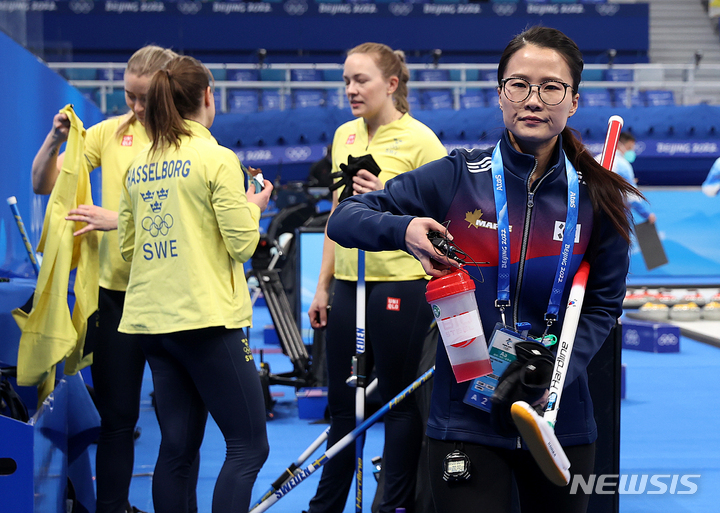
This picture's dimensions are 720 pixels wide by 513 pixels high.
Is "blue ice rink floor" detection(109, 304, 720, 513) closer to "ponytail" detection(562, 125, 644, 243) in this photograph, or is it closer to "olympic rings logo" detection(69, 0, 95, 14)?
"ponytail" detection(562, 125, 644, 243)

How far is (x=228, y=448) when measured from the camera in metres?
2.10

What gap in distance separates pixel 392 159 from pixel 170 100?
2.54ft

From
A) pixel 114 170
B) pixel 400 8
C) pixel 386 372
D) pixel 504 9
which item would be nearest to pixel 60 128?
pixel 114 170

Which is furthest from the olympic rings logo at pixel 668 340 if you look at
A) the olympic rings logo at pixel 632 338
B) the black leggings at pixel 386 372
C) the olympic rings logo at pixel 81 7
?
the olympic rings logo at pixel 81 7

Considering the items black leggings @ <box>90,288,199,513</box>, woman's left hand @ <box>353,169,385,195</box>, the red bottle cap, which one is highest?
woman's left hand @ <box>353,169,385,195</box>

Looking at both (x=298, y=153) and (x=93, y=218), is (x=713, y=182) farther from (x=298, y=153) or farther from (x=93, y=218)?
(x=93, y=218)

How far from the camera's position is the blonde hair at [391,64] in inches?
97.6

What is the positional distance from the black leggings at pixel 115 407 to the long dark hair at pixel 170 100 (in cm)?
72

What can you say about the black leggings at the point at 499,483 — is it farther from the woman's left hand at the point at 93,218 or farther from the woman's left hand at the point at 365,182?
the woman's left hand at the point at 93,218

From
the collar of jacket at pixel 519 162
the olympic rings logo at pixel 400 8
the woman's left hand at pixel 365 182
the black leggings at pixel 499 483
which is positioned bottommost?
the black leggings at pixel 499 483

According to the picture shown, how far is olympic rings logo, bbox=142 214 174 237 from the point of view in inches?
79.9

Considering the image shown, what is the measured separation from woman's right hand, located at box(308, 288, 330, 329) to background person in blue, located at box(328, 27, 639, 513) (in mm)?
1153

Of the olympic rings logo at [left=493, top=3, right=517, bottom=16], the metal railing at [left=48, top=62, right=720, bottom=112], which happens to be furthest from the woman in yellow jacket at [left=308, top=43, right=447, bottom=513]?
the olympic rings logo at [left=493, top=3, right=517, bottom=16]

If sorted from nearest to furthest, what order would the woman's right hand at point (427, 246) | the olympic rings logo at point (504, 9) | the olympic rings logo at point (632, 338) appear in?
the woman's right hand at point (427, 246)
the olympic rings logo at point (632, 338)
the olympic rings logo at point (504, 9)
